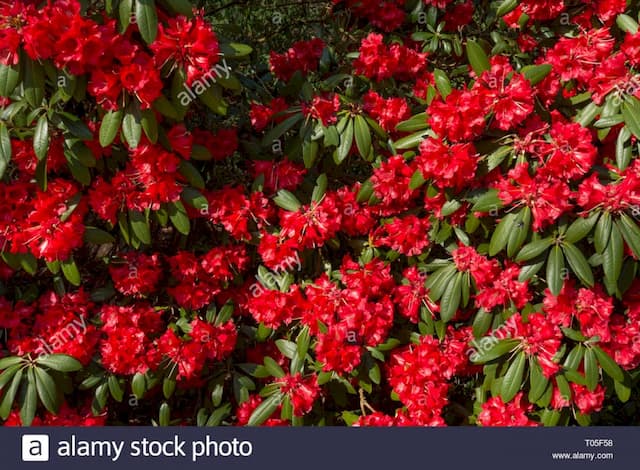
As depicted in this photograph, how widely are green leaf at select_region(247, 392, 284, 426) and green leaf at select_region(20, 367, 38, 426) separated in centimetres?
65

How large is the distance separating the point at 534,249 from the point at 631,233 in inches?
9.9

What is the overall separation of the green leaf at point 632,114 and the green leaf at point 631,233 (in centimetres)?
22

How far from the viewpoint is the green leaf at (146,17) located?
1773mm

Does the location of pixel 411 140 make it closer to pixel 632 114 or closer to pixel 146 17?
pixel 632 114

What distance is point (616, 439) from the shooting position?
7.41ft

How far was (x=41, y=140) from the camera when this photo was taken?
186 cm

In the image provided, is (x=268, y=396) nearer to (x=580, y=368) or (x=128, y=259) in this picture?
(x=128, y=259)

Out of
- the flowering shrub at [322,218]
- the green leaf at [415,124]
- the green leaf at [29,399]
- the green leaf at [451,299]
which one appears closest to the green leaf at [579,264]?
the flowering shrub at [322,218]

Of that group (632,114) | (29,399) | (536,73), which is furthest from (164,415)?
(632,114)

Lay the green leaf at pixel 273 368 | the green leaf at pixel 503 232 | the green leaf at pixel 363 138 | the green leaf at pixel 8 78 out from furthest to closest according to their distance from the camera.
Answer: the green leaf at pixel 273 368, the green leaf at pixel 363 138, the green leaf at pixel 503 232, the green leaf at pixel 8 78

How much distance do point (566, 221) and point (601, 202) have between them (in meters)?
0.12

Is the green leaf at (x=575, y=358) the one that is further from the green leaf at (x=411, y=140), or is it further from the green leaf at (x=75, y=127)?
the green leaf at (x=75, y=127)

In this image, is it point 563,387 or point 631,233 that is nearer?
point 631,233

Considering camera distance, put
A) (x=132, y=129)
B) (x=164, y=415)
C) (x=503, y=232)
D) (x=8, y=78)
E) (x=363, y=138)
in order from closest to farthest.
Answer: (x=8, y=78) < (x=132, y=129) < (x=503, y=232) < (x=363, y=138) < (x=164, y=415)
